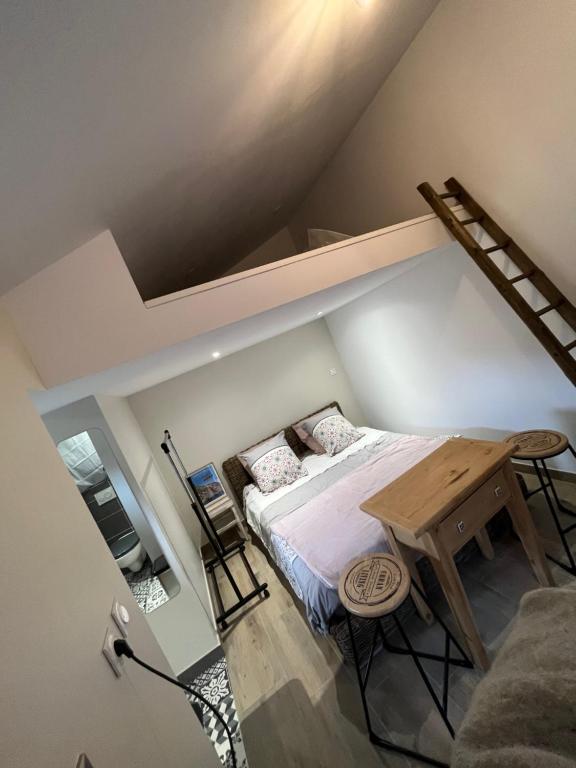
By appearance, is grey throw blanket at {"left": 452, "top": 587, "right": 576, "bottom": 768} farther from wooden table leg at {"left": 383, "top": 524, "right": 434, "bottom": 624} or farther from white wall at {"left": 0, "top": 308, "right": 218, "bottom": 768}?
white wall at {"left": 0, "top": 308, "right": 218, "bottom": 768}

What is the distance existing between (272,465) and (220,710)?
1.86m

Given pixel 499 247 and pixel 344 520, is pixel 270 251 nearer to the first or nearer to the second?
pixel 499 247

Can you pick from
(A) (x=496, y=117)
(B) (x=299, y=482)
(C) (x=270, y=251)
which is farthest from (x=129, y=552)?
(A) (x=496, y=117)

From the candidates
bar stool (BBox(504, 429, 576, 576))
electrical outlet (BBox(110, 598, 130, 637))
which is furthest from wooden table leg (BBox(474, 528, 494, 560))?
electrical outlet (BBox(110, 598, 130, 637))

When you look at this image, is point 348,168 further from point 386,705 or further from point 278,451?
point 386,705

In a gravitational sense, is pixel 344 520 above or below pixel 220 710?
above

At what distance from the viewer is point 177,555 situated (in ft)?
7.53

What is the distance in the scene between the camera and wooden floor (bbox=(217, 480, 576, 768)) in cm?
151

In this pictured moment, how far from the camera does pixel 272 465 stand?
3439 millimetres

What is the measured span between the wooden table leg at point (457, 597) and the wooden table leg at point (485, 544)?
0.68m

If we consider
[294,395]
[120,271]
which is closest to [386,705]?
[120,271]

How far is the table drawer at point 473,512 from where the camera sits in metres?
1.52

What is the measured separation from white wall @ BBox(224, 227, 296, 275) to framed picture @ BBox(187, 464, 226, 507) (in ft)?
7.66

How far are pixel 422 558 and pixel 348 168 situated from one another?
10.6ft
